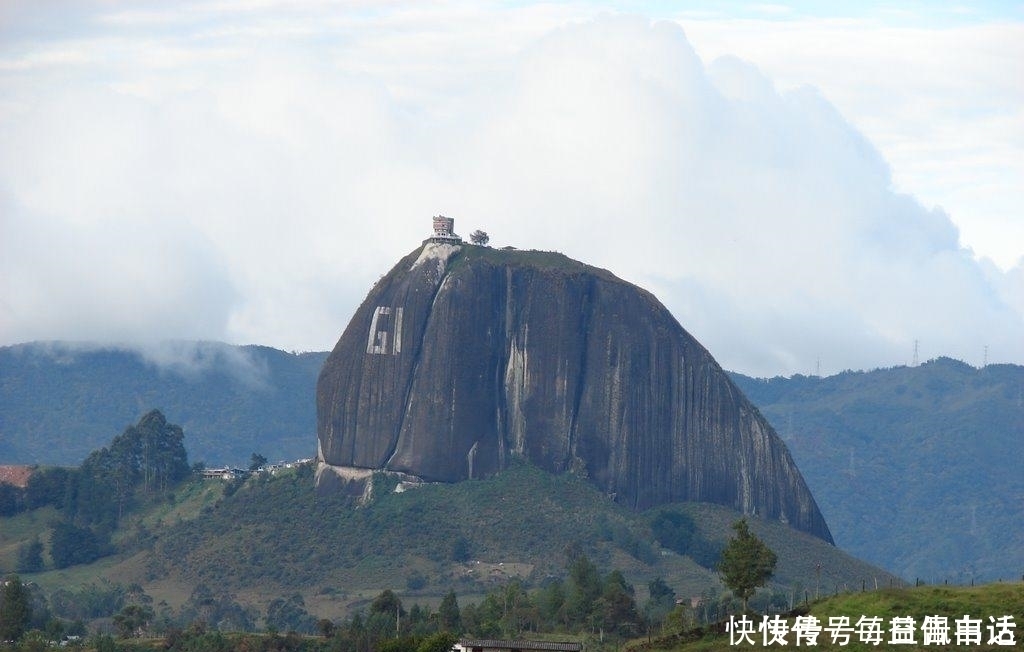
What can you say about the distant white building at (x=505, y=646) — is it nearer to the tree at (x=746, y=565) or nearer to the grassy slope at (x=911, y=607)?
the grassy slope at (x=911, y=607)

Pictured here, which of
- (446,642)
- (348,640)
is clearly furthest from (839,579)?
→ (446,642)

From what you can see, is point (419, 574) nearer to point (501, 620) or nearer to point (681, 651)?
point (501, 620)

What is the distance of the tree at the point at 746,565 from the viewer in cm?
13475

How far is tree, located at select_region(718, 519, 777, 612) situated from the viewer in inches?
5305

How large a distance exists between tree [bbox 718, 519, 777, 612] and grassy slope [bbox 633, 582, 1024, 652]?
22.1ft

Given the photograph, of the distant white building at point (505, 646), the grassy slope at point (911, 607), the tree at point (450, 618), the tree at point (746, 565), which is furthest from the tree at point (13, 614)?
the grassy slope at point (911, 607)

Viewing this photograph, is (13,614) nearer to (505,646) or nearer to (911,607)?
(505,646)

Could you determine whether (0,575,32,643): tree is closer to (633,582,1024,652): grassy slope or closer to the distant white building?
the distant white building

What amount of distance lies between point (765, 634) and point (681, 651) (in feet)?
17.4

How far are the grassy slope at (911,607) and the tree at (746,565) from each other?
6730 millimetres

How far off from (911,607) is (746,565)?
13.7 meters

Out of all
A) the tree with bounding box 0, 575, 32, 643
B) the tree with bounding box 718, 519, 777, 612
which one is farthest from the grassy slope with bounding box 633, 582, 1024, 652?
the tree with bounding box 0, 575, 32, 643

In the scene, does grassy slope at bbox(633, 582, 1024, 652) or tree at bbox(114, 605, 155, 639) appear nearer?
grassy slope at bbox(633, 582, 1024, 652)

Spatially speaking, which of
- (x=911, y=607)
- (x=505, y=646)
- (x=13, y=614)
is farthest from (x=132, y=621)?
(x=911, y=607)
